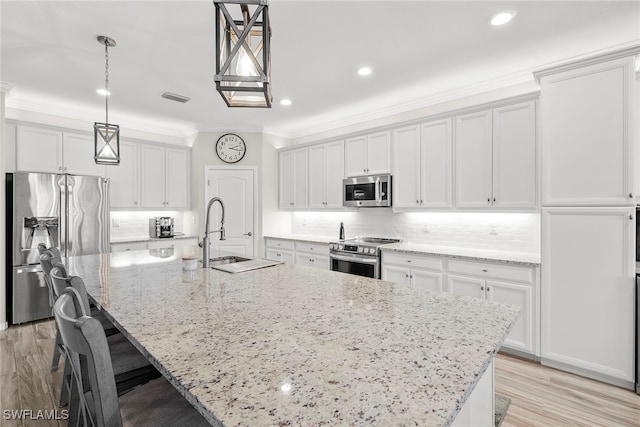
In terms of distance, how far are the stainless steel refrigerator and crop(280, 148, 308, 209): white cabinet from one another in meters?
2.75

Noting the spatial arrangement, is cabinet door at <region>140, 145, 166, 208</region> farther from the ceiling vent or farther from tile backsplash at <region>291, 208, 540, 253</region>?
tile backsplash at <region>291, 208, 540, 253</region>

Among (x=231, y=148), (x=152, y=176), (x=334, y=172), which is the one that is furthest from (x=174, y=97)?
(x=334, y=172)

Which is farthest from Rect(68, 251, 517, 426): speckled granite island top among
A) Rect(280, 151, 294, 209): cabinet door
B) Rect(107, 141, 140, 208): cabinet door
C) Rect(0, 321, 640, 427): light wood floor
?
Rect(280, 151, 294, 209): cabinet door

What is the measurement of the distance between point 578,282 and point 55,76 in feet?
17.5

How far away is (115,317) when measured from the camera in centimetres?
121

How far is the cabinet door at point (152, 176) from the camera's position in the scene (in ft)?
15.8

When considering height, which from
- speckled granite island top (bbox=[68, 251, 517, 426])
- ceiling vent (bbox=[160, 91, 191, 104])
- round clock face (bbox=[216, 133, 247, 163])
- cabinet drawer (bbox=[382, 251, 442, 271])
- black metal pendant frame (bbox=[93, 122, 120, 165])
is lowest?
cabinet drawer (bbox=[382, 251, 442, 271])

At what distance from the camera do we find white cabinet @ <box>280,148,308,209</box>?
5074 mm

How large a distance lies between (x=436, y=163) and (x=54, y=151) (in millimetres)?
4752

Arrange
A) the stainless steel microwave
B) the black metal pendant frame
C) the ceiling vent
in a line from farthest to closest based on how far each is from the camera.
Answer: the stainless steel microwave → the ceiling vent → the black metal pendant frame

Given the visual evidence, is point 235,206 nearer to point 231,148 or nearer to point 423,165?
point 231,148

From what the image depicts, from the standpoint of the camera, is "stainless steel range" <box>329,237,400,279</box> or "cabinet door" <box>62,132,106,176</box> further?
"cabinet door" <box>62,132,106,176</box>

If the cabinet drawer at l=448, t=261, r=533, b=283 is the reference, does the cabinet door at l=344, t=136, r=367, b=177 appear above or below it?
above

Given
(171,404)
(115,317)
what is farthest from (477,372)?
(115,317)
